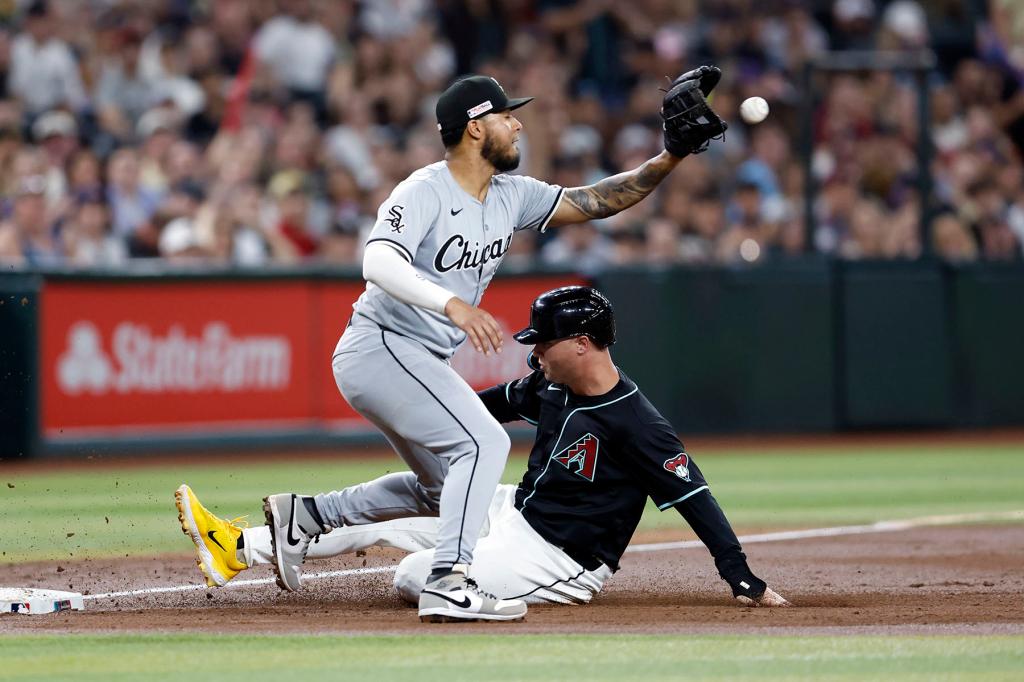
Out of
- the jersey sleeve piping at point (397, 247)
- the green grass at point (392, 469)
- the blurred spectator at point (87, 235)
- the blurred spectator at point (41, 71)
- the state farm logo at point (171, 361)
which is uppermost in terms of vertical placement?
the blurred spectator at point (41, 71)

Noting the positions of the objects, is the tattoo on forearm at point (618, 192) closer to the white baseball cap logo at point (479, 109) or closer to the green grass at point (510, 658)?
the white baseball cap logo at point (479, 109)

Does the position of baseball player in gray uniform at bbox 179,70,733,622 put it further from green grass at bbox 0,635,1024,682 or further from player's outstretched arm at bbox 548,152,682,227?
green grass at bbox 0,635,1024,682

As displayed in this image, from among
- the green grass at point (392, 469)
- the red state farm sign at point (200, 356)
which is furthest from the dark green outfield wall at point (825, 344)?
the red state farm sign at point (200, 356)

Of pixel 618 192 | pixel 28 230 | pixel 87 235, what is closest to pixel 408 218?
pixel 618 192

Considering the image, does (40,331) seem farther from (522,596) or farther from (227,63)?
(522,596)

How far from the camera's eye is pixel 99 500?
10.1m

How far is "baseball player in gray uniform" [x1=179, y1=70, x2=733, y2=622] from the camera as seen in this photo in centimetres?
544

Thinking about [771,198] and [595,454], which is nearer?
[595,454]

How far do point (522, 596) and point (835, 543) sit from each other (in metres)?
2.89

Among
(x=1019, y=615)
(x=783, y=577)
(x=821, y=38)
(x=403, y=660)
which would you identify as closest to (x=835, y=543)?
(x=783, y=577)

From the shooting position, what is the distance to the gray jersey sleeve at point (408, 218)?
218 inches

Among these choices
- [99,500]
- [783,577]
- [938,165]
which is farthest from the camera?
[938,165]

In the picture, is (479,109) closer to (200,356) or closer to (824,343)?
(200,356)

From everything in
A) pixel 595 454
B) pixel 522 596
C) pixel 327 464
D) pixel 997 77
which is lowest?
pixel 327 464
